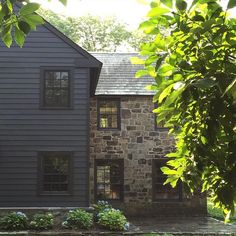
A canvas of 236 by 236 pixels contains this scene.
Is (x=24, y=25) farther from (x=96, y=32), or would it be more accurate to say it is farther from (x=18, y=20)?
(x=96, y=32)

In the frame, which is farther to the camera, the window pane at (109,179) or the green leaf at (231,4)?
the window pane at (109,179)

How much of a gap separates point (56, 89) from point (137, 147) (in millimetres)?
5552

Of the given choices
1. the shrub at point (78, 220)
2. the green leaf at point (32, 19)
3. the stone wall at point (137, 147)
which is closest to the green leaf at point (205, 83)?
the green leaf at point (32, 19)

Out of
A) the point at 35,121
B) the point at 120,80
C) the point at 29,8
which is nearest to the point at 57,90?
the point at 35,121

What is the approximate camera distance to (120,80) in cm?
1956

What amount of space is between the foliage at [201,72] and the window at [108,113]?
16.8m

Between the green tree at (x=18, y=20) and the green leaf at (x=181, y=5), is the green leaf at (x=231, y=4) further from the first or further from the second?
the green tree at (x=18, y=20)

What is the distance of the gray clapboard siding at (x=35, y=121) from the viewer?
45.9 ft

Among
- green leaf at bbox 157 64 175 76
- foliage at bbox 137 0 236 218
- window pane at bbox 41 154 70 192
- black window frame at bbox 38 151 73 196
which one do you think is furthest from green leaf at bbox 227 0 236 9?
window pane at bbox 41 154 70 192

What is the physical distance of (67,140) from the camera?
46.9 ft

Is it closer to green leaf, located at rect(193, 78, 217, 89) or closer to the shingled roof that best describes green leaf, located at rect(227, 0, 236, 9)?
green leaf, located at rect(193, 78, 217, 89)

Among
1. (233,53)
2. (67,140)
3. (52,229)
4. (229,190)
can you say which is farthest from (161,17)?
(67,140)

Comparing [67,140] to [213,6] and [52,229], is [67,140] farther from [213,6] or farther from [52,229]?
[213,6]

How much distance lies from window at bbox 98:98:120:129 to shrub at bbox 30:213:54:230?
6674 mm
